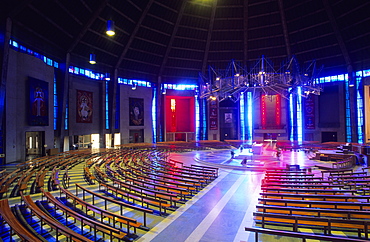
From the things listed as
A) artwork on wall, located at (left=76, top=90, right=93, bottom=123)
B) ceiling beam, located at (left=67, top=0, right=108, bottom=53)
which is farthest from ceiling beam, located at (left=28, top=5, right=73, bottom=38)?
artwork on wall, located at (left=76, top=90, right=93, bottom=123)

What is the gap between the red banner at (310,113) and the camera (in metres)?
38.2

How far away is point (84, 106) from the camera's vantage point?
107 ft

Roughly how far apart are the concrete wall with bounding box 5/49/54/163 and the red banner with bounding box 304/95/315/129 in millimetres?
38486

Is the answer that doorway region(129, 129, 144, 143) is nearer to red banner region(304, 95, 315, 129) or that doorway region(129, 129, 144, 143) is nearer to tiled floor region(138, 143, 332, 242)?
tiled floor region(138, 143, 332, 242)

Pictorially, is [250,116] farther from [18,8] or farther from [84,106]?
[18,8]

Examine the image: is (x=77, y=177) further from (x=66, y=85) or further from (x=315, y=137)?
(x=315, y=137)

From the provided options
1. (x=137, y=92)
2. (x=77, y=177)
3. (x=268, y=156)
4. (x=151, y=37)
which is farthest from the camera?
(x=137, y=92)

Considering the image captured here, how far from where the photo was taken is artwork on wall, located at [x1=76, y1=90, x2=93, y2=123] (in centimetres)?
3180

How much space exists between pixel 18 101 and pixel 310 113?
40075 mm

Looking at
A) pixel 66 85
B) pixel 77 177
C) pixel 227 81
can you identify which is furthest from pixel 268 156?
pixel 66 85

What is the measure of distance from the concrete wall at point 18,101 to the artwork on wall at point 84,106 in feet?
25.4

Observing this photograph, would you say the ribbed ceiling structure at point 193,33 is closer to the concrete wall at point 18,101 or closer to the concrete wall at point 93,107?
the concrete wall at point 93,107

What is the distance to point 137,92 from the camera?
129 ft

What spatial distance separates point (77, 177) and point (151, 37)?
26640 mm
